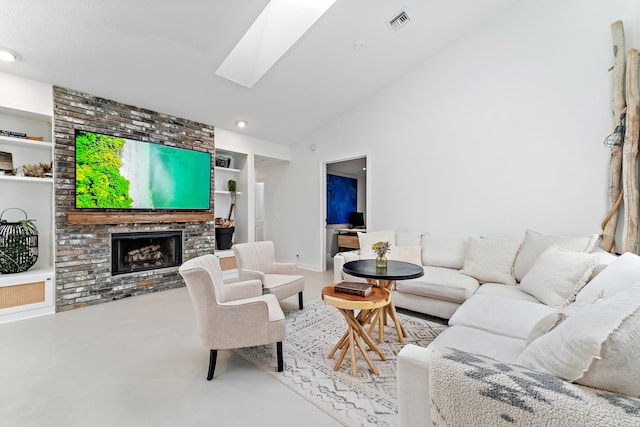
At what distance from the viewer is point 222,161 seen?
16.7ft

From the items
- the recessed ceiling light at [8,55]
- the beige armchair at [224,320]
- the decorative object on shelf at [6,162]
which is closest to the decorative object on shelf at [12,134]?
the decorative object on shelf at [6,162]

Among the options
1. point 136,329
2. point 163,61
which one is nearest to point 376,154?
point 163,61

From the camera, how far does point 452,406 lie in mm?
827

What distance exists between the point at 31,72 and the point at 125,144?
3.51 feet

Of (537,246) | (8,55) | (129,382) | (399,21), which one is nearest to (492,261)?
(537,246)

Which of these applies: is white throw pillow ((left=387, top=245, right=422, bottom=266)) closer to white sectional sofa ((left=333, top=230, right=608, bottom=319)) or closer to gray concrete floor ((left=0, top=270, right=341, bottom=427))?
white sectional sofa ((left=333, top=230, right=608, bottom=319))

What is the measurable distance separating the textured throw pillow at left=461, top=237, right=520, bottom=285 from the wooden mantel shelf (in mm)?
3925

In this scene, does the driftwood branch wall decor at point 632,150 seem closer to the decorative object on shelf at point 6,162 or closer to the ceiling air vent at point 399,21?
the ceiling air vent at point 399,21

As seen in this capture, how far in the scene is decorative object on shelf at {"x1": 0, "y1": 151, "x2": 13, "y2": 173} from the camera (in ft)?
10.1

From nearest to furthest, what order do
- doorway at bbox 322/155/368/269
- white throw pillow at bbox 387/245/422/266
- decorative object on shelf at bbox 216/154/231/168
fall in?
white throw pillow at bbox 387/245/422/266 → decorative object on shelf at bbox 216/154/231/168 → doorway at bbox 322/155/368/269

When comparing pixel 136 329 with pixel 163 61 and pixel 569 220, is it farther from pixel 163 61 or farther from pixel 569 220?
pixel 569 220

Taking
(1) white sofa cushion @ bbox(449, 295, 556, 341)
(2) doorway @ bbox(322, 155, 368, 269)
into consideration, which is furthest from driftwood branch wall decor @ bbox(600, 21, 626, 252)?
(2) doorway @ bbox(322, 155, 368, 269)

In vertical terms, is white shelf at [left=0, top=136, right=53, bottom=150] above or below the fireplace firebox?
above

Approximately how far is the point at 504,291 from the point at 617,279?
3.38 feet
